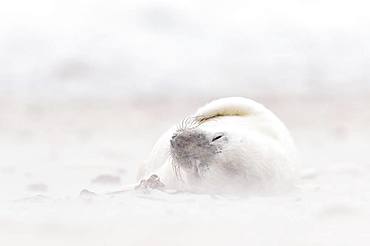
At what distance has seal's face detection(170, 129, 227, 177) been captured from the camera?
454 centimetres

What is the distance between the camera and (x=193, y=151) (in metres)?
4.55

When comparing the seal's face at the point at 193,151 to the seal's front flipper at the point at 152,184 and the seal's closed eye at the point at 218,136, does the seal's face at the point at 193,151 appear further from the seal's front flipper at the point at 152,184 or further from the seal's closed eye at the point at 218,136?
the seal's front flipper at the point at 152,184

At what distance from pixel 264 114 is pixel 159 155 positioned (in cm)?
61

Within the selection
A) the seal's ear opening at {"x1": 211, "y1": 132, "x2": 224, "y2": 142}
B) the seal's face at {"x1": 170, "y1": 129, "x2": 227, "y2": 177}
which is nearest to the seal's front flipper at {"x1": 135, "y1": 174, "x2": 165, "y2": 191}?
the seal's face at {"x1": 170, "y1": 129, "x2": 227, "y2": 177}

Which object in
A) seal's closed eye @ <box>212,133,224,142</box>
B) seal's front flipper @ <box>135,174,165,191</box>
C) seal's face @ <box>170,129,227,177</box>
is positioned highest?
seal's closed eye @ <box>212,133,224,142</box>

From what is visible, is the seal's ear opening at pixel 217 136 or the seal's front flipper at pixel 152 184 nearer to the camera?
the seal's front flipper at pixel 152 184

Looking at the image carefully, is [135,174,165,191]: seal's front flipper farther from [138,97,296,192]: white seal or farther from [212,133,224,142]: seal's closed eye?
[212,133,224,142]: seal's closed eye

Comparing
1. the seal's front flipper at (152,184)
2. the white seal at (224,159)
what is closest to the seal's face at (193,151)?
the white seal at (224,159)

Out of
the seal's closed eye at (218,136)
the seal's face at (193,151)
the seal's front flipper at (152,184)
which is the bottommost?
the seal's front flipper at (152,184)

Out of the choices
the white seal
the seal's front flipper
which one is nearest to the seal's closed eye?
the white seal

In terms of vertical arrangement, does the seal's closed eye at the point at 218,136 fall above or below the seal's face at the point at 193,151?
above

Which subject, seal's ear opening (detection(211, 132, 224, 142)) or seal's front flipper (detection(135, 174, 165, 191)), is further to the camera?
seal's ear opening (detection(211, 132, 224, 142))

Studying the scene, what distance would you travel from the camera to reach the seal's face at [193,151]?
4543 mm

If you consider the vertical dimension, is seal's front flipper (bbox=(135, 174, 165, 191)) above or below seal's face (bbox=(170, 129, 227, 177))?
below
